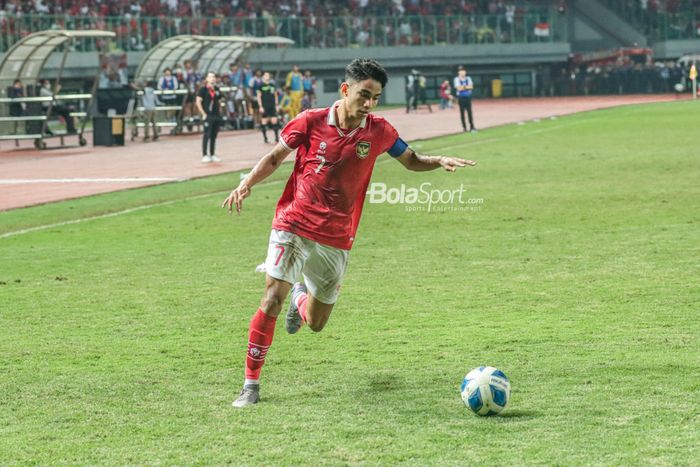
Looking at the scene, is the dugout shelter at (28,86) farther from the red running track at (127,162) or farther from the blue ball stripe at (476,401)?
the blue ball stripe at (476,401)

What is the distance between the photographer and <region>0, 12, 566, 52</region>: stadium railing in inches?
1884

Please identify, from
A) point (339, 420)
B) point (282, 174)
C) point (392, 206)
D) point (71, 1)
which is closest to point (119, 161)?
point (282, 174)

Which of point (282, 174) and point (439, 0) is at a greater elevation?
point (439, 0)

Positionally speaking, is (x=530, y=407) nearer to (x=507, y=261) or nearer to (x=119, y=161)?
(x=507, y=261)

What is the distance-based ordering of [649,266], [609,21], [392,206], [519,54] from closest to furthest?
[649,266]
[392,206]
[519,54]
[609,21]

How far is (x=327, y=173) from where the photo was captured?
757 centimetres

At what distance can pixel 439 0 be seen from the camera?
7131 cm

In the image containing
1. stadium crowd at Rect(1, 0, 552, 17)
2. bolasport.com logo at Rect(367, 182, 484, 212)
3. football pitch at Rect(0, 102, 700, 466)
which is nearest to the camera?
football pitch at Rect(0, 102, 700, 466)

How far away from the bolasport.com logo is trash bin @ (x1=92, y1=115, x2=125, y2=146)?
16.4 metres

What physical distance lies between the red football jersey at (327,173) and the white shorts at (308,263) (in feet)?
0.18

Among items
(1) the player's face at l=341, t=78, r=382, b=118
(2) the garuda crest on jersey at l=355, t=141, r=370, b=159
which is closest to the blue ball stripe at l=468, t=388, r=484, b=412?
(2) the garuda crest on jersey at l=355, t=141, r=370, b=159

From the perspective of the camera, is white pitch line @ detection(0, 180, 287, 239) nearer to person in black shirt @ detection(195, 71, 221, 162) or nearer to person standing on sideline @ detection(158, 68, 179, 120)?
person in black shirt @ detection(195, 71, 221, 162)

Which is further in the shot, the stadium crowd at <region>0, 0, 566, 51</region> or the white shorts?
the stadium crowd at <region>0, 0, 566, 51</region>

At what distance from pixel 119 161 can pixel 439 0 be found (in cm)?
4502
